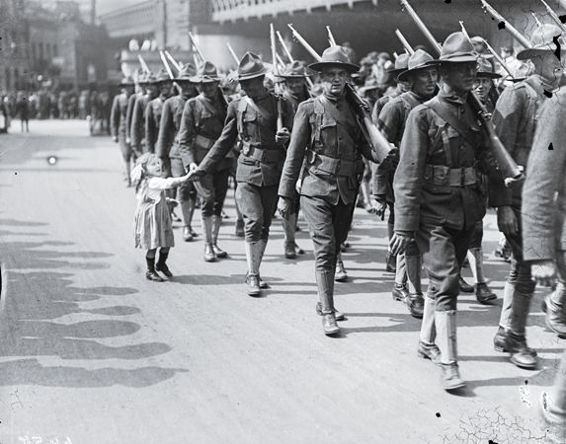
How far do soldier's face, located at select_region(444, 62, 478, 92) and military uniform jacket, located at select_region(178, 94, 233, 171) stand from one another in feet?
14.1

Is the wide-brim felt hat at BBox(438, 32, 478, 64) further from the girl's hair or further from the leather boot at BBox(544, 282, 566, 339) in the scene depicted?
the girl's hair

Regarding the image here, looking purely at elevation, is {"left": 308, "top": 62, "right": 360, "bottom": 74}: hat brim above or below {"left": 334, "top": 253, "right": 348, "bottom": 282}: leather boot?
above

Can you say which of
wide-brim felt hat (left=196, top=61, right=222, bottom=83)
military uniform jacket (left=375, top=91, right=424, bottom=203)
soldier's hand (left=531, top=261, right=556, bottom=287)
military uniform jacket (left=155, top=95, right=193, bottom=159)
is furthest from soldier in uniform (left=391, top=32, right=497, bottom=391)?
military uniform jacket (left=155, top=95, right=193, bottom=159)

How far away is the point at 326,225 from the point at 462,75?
1.75 m

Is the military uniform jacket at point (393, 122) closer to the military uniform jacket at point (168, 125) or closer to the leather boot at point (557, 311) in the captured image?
the leather boot at point (557, 311)

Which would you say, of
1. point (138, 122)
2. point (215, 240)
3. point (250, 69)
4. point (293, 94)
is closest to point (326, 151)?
point (250, 69)

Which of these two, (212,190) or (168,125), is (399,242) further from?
(168,125)

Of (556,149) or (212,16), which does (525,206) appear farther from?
(212,16)

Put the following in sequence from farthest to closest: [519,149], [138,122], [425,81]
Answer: [138,122], [425,81], [519,149]

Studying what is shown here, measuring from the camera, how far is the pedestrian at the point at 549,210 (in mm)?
3715

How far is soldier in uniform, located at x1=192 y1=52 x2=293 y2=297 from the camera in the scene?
7238 millimetres

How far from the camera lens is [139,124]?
1310cm

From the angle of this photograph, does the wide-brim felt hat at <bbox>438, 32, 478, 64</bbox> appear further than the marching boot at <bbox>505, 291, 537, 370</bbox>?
No

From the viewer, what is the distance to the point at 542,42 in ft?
17.2
